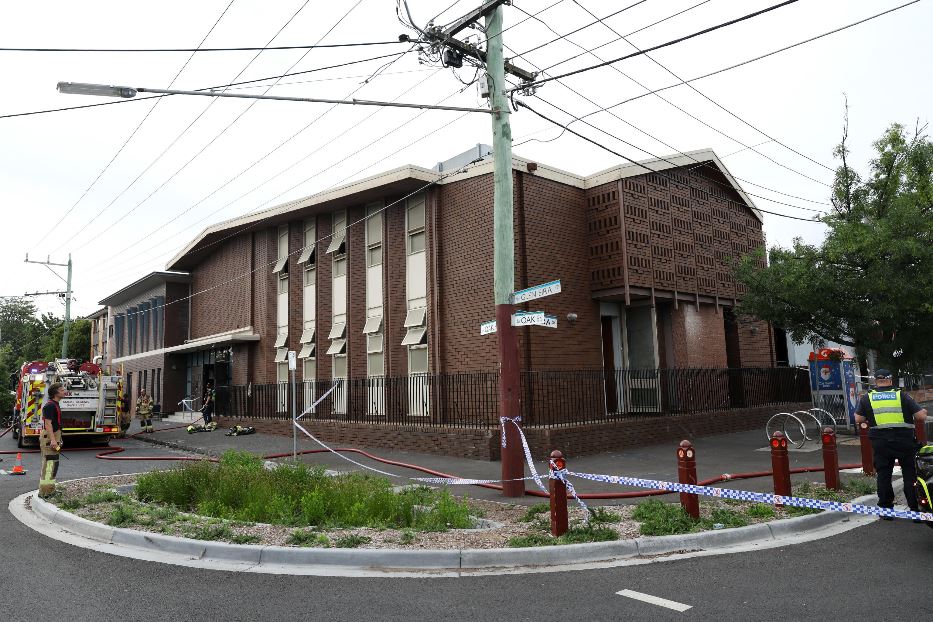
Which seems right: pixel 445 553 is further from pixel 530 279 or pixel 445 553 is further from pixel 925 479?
pixel 530 279

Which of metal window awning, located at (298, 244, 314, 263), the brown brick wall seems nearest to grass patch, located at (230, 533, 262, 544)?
metal window awning, located at (298, 244, 314, 263)

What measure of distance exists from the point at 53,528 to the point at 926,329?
1653 cm

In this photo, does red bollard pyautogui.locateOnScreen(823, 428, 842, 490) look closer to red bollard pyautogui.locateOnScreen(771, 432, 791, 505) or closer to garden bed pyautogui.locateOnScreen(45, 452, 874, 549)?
garden bed pyautogui.locateOnScreen(45, 452, 874, 549)

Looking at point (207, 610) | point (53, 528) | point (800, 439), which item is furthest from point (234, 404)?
point (207, 610)

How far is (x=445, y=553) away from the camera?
6145 millimetres

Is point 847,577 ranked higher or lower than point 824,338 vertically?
lower

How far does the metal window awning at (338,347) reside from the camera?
21344 mm

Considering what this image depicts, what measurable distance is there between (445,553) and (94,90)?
6.61 m

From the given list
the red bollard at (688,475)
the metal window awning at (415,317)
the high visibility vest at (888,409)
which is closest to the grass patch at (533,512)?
the red bollard at (688,475)

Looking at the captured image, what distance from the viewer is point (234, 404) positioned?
2406cm

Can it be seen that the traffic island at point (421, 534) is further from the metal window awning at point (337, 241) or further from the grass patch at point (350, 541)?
the metal window awning at point (337, 241)

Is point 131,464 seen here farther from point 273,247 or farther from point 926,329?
point 926,329

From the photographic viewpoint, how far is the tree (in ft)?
43.1

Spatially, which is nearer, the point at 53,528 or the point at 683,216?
the point at 53,528
